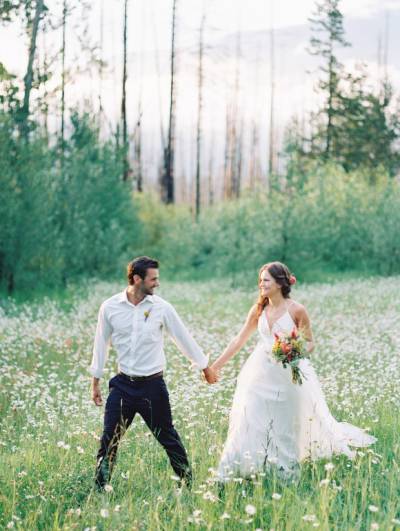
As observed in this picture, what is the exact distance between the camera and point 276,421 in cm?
667

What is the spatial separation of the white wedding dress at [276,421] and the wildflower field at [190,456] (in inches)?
6.3

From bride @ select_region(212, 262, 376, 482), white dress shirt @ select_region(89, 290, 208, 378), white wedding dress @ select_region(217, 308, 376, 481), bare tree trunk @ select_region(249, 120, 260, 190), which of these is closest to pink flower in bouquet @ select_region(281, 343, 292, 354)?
bride @ select_region(212, 262, 376, 482)

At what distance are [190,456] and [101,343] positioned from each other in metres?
1.44

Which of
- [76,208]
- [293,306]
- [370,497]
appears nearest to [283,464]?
[370,497]

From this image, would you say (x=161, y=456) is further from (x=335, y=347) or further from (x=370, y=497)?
(x=335, y=347)

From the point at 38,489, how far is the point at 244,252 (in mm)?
24257

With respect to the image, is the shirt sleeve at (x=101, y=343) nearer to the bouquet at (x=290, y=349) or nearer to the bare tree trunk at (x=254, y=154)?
the bouquet at (x=290, y=349)

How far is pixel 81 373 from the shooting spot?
1198 cm

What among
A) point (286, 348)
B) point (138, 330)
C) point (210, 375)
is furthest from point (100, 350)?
point (286, 348)

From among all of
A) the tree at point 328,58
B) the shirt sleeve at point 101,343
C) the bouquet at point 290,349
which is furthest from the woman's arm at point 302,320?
the tree at point 328,58

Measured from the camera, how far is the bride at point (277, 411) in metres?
6.51

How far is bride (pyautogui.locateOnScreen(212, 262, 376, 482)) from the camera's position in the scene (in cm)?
651

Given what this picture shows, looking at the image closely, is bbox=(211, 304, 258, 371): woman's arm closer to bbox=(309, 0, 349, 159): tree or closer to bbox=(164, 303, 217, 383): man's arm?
bbox=(164, 303, 217, 383): man's arm

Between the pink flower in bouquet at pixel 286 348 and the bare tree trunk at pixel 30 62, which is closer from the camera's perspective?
the pink flower in bouquet at pixel 286 348
